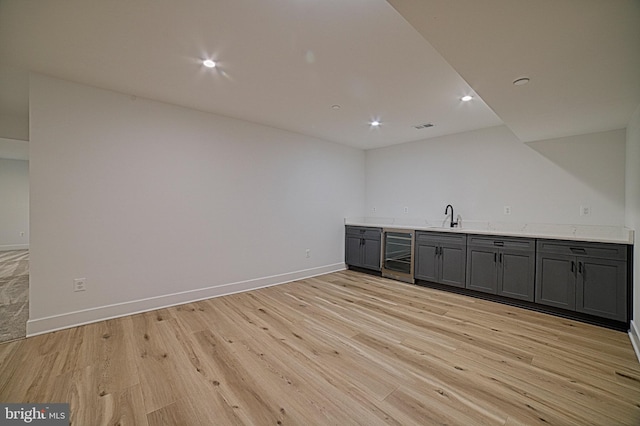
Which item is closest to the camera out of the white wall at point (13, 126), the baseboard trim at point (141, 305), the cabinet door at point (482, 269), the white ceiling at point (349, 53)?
the white ceiling at point (349, 53)

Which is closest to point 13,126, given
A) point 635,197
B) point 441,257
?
point 441,257

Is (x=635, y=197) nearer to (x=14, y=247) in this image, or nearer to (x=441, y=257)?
(x=441, y=257)

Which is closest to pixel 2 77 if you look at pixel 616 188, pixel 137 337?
pixel 137 337

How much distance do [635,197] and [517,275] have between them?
1351 millimetres

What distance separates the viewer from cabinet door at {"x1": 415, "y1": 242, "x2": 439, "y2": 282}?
4.14m

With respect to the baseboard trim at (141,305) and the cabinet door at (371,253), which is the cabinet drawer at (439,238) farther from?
the baseboard trim at (141,305)

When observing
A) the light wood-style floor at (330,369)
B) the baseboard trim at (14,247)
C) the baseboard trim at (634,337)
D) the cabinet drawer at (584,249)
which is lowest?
the light wood-style floor at (330,369)

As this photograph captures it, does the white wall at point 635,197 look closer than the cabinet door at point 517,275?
Yes

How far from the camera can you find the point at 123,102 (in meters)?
3.02

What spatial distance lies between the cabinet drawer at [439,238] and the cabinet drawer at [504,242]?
0.36 feet

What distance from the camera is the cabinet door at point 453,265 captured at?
3859mm

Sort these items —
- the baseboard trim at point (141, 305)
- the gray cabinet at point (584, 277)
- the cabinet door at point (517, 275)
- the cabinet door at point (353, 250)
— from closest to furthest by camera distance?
the baseboard trim at point (141, 305), the gray cabinet at point (584, 277), the cabinet door at point (517, 275), the cabinet door at point (353, 250)

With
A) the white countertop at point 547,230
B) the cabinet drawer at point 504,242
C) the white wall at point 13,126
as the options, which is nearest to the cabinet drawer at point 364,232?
the white countertop at point 547,230

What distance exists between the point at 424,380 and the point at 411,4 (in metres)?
2.25
